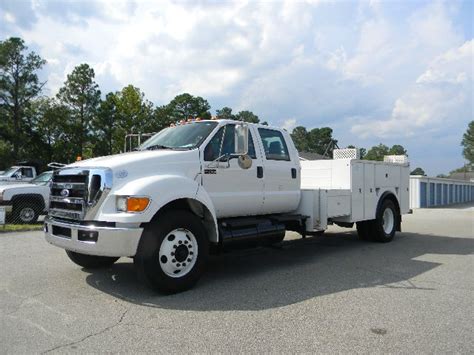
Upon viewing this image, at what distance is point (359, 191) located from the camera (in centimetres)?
939

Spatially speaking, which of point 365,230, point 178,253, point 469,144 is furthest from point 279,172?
point 469,144

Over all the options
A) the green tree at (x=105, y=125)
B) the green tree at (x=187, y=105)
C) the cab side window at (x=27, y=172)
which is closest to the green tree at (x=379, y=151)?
the green tree at (x=187, y=105)

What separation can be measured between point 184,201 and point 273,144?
2.23 m

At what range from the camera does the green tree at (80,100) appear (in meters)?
43.0

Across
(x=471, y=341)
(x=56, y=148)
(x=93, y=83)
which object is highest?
(x=93, y=83)

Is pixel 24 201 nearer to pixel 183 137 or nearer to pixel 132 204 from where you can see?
pixel 183 137

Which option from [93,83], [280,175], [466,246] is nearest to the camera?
[280,175]

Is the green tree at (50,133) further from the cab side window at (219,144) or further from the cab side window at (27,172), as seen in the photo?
the cab side window at (219,144)

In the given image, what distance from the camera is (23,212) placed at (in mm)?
13664

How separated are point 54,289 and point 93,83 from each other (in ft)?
135

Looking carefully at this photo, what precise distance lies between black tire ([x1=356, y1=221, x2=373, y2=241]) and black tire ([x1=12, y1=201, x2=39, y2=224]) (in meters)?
9.71

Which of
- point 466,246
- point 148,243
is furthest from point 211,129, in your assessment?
point 466,246

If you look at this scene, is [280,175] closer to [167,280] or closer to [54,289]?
[167,280]

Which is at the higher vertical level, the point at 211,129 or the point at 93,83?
the point at 93,83
